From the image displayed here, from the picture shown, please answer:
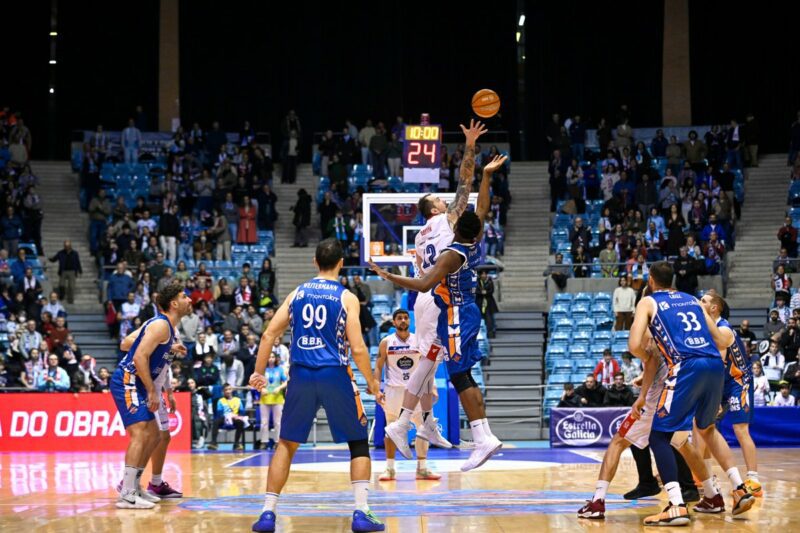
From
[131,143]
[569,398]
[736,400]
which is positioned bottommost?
[569,398]

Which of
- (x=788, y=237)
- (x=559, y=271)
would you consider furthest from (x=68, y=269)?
(x=788, y=237)

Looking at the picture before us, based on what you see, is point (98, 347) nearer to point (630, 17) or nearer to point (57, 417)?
point (57, 417)

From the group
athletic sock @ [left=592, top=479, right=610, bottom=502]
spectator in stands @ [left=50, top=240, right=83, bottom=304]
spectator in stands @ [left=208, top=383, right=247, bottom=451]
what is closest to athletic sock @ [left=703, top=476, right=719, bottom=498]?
athletic sock @ [left=592, top=479, right=610, bottom=502]

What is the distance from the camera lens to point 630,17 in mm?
33594

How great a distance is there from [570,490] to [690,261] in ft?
45.8

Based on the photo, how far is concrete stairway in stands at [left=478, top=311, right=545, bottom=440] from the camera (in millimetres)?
22156

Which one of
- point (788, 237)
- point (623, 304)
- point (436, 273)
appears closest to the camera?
point (436, 273)

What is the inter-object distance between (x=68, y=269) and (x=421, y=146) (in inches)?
411

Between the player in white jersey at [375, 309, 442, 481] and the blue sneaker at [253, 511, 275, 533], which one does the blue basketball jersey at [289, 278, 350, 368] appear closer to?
the blue sneaker at [253, 511, 275, 533]

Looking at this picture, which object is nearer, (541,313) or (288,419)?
(288,419)

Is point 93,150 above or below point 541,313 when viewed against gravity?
above

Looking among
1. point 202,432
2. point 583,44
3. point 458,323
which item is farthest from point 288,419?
point 583,44

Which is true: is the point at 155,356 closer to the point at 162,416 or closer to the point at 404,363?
the point at 162,416

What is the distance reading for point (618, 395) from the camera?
805 inches
